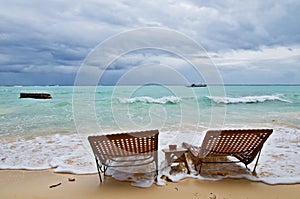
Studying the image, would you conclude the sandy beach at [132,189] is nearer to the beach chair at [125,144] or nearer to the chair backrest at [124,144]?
the beach chair at [125,144]

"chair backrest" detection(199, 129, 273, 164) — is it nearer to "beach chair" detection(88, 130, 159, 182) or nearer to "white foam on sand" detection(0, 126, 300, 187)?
"white foam on sand" detection(0, 126, 300, 187)

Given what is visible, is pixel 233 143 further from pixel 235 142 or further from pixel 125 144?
pixel 125 144

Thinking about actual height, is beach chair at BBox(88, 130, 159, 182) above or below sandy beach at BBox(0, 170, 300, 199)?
above

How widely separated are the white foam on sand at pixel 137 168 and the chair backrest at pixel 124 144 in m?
0.45

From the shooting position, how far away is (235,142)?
3.86 m

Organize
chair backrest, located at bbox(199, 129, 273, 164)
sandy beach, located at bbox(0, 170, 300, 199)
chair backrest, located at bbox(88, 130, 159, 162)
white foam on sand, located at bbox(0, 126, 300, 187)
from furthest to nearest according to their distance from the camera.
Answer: white foam on sand, located at bbox(0, 126, 300, 187)
chair backrest, located at bbox(199, 129, 273, 164)
chair backrest, located at bbox(88, 130, 159, 162)
sandy beach, located at bbox(0, 170, 300, 199)

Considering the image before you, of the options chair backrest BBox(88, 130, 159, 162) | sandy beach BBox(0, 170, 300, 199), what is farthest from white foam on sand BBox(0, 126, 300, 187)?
chair backrest BBox(88, 130, 159, 162)

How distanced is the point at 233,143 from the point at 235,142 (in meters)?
0.04

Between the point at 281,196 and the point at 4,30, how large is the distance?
107 ft

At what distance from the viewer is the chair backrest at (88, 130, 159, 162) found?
134 inches

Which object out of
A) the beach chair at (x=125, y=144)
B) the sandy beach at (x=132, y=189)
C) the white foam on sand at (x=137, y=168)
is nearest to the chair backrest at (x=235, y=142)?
the white foam on sand at (x=137, y=168)

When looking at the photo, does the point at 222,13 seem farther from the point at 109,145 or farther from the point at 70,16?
the point at 109,145

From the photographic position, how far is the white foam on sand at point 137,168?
3893mm

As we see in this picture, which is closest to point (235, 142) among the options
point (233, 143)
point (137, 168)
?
point (233, 143)
